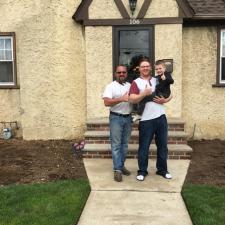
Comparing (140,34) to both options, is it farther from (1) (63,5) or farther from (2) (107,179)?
(2) (107,179)

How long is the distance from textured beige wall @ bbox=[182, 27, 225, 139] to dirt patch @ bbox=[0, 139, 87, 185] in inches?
129

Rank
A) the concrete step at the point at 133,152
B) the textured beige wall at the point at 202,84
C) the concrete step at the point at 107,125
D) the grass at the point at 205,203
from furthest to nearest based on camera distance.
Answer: the textured beige wall at the point at 202,84 → the concrete step at the point at 107,125 → the concrete step at the point at 133,152 → the grass at the point at 205,203

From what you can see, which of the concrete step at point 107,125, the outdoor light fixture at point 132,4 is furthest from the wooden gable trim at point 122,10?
the concrete step at point 107,125

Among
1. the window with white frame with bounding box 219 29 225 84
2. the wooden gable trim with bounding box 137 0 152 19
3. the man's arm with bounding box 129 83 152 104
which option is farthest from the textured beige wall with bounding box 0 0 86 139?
the man's arm with bounding box 129 83 152 104

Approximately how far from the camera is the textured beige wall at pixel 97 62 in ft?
32.2

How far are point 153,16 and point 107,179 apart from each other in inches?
178

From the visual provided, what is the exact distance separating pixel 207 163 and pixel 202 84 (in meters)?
2.88

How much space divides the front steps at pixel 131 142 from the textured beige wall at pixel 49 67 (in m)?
1.13

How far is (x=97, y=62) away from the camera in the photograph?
987 centimetres

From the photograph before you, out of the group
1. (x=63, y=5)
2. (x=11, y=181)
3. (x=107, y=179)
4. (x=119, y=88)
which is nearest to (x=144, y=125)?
(x=119, y=88)

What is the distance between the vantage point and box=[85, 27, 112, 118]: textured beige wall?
9828mm

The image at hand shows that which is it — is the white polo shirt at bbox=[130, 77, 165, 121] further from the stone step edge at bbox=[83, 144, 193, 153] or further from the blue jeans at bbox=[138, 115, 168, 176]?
the stone step edge at bbox=[83, 144, 193, 153]

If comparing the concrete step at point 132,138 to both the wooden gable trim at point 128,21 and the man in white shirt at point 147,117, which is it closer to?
the man in white shirt at point 147,117

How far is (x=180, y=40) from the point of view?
31.8 feet
